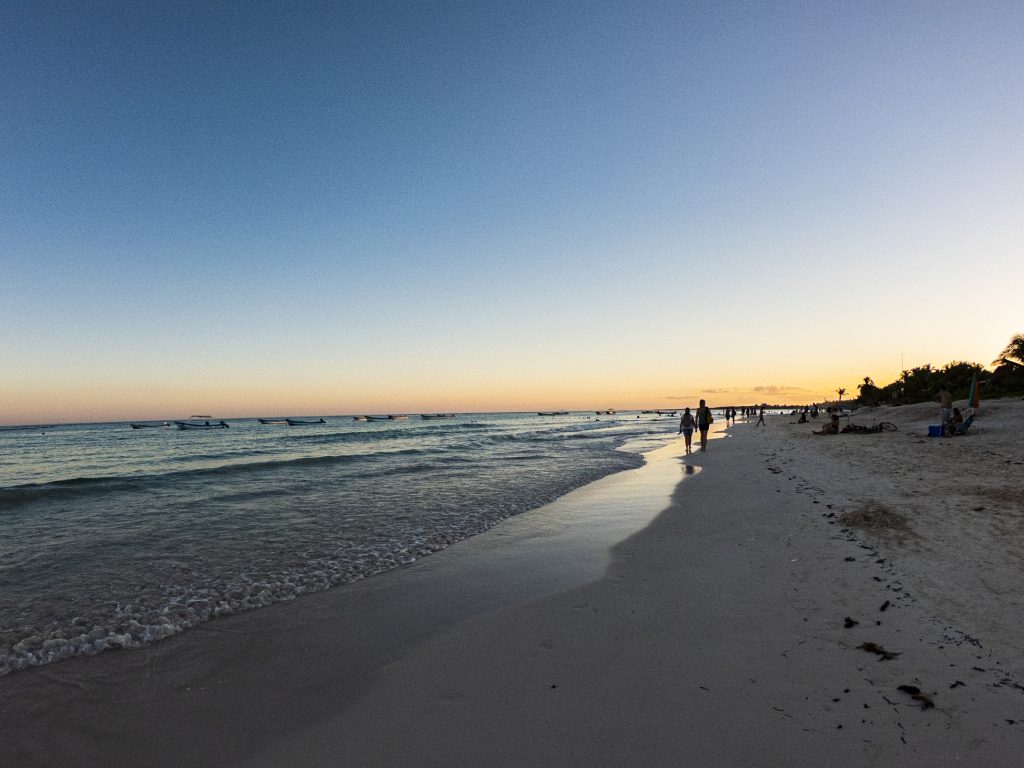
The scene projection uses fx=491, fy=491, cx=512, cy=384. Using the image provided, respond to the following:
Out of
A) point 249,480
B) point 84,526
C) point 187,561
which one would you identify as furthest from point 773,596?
point 249,480

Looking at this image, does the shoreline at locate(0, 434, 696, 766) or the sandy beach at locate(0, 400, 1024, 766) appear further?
the shoreline at locate(0, 434, 696, 766)

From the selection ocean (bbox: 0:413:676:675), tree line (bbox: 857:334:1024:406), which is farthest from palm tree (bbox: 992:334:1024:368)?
ocean (bbox: 0:413:676:675)

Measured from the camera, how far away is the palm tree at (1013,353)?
4866 cm

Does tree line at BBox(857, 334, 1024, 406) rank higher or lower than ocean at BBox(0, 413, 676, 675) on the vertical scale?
higher

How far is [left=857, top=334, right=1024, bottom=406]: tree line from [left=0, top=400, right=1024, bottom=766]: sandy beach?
41227 millimetres

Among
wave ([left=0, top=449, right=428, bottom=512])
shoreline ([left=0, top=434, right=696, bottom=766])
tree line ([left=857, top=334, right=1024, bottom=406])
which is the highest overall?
tree line ([left=857, top=334, right=1024, bottom=406])

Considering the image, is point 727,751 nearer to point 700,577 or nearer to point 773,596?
point 773,596

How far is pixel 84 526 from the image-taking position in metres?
12.2

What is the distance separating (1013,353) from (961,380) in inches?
296

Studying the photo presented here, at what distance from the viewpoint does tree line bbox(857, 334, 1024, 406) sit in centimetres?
4653

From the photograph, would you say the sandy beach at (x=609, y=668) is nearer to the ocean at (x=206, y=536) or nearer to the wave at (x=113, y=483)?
the ocean at (x=206, y=536)

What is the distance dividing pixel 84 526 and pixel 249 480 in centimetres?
814

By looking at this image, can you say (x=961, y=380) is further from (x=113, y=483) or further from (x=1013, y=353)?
(x=113, y=483)

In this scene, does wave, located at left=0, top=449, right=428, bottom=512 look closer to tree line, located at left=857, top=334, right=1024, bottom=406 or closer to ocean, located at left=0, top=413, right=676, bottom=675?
ocean, located at left=0, top=413, right=676, bottom=675
